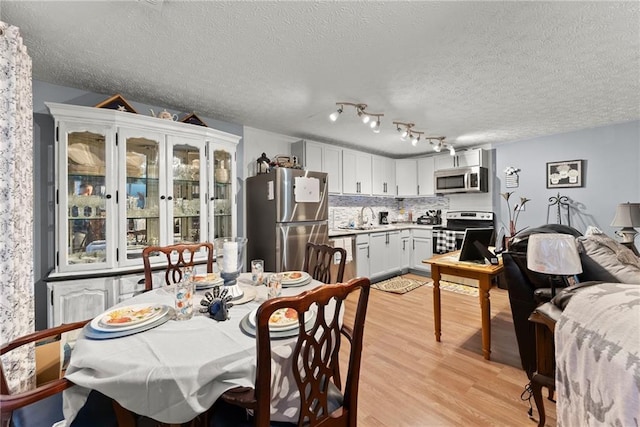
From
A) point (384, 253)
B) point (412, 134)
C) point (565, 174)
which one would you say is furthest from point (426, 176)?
point (565, 174)

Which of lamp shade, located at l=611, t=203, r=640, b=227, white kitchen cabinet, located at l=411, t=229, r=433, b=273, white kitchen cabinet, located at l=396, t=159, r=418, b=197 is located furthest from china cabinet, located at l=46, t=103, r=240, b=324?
lamp shade, located at l=611, t=203, r=640, b=227

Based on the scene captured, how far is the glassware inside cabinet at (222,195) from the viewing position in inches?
119

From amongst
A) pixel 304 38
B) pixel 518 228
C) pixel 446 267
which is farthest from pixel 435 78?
pixel 518 228

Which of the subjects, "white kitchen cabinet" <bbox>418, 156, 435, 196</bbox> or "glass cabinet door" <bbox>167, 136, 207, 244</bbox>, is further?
"white kitchen cabinet" <bbox>418, 156, 435, 196</bbox>

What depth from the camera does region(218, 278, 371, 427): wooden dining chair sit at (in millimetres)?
823

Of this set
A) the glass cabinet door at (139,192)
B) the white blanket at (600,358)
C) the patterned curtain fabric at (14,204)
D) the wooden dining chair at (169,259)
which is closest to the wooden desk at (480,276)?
the white blanket at (600,358)

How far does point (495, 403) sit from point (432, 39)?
234 cm

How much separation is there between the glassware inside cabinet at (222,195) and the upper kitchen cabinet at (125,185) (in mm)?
91

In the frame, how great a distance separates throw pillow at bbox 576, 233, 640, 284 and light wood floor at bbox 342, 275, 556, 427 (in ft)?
2.96

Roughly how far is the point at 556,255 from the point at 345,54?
69.2 inches

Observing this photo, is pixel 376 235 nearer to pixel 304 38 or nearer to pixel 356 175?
pixel 356 175

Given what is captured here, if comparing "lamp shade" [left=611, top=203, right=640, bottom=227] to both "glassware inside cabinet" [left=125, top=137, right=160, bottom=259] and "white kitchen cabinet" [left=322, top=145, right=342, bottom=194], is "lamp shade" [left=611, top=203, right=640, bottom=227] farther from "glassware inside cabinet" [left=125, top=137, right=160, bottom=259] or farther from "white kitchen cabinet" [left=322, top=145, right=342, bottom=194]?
"glassware inside cabinet" [left=125, top=137, right=160, bottom=259]

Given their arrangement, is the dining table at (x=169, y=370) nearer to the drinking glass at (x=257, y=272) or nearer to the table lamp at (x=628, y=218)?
the drinking glass at (x=257, y=272)

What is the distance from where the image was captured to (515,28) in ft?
5.33
